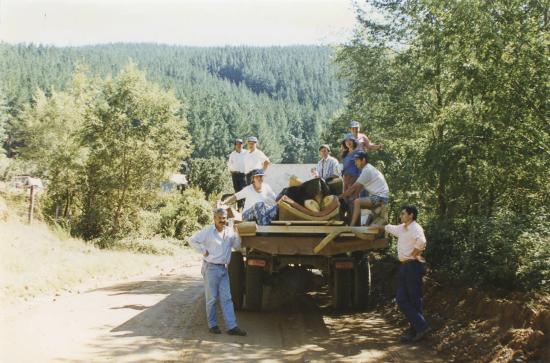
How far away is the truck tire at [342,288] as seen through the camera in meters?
9.34

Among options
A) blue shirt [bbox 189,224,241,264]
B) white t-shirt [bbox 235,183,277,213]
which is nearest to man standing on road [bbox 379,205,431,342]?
blue shirt [bbox 189,224,241,264]

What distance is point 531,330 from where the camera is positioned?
6.45 m

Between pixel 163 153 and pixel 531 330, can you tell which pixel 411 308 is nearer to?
pixel 531 330

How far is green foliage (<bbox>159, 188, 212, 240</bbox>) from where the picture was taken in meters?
28.4

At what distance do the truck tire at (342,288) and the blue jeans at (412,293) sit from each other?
1.54 m

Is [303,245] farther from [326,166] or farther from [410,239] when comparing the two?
[326,166]

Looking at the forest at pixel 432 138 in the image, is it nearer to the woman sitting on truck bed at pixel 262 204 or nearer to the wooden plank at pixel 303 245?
the wooden plank at pixel 303 245

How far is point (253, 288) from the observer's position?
9578 millimetres

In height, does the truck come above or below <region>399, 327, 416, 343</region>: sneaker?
above

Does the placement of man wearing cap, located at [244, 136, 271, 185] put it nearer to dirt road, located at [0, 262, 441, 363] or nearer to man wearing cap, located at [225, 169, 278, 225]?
man wearing cap, located at [225, 169, 278, 225]

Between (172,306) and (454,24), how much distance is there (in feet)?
24.2

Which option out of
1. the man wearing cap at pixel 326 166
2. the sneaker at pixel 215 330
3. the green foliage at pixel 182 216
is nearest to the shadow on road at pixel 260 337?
the sneaker at pixel 215 330

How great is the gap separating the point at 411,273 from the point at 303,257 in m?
1.92

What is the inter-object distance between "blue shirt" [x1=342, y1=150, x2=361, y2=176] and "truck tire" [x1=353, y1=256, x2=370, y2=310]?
1907mm
